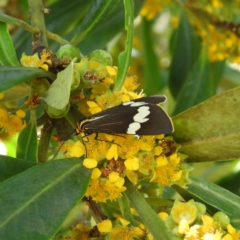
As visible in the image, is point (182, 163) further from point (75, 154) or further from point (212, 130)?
point (75, 154)

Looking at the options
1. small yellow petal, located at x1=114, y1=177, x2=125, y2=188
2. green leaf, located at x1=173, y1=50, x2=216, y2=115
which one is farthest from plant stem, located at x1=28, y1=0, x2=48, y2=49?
green leaf, located at x1=173, y1=50, x2=216, y2=115

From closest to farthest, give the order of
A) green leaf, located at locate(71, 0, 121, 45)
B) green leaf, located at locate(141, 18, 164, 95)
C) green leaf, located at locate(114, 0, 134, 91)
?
1. green leaf, located at locate(114, 0, 134, 91)
2. green leaf, located at locate(71, 0, 121, 45)
3. green leaf, located at locate(141, 18, 164, 95)

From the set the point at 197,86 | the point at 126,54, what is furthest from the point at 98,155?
the point at 197,86

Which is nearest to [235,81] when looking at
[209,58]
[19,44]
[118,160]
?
[209,58]

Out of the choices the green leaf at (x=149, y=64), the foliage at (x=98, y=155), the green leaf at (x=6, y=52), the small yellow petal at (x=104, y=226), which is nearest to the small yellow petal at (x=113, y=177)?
the foliage at (x=98, y=155)

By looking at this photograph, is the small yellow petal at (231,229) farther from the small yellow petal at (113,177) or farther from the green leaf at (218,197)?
the small yellow petal at (113,177)

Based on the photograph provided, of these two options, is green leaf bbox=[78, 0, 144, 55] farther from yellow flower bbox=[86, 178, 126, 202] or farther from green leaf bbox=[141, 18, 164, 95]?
yellow flower bbox=[86, 178, 126, 202]

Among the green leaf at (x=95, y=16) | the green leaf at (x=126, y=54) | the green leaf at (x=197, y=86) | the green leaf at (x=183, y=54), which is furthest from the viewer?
the green leaf at (x=183, y=54)
